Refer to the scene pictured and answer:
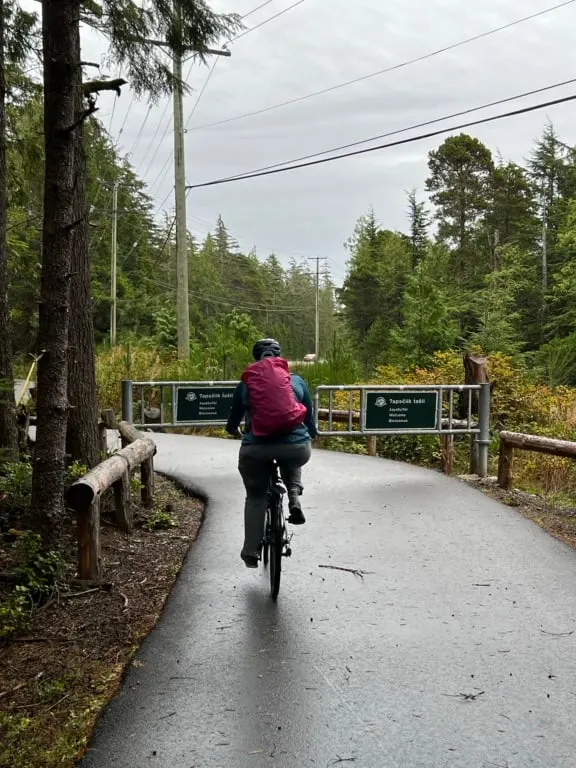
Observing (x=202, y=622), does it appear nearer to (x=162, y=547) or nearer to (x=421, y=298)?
(x=162, y=547)

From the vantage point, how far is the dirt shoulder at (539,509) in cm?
780

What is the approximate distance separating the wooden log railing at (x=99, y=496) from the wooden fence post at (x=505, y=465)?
4.87m

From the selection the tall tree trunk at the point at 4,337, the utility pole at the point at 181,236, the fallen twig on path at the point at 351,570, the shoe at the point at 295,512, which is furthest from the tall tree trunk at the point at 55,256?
the utility pole at the point at 181,236

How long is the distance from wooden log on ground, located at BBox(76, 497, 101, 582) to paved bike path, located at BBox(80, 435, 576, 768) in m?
0.67

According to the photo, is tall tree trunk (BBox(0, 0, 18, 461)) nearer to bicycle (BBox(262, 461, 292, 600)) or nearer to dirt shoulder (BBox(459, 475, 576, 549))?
bicycle (BBox(262, 461, 292, 600))

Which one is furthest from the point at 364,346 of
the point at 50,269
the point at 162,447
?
the point at 50,269

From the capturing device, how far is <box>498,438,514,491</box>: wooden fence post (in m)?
10.2

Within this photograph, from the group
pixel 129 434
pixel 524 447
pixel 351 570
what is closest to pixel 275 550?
pixel 351 570

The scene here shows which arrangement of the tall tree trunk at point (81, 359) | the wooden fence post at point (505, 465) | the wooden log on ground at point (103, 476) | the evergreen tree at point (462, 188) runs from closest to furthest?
the wooden log on ground at point (103, 476) → the tall tree trunk at point (81, 359) → the wooden fence post at point (505, 465) → the evergreen tree at point (462, 188)

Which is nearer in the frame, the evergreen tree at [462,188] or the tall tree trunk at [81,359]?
the tall tree trunk at [81,359]

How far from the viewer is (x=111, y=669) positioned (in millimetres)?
4109

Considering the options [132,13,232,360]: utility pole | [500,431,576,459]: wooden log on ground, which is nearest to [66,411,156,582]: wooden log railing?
[500,431,576,459]: wooden log on ground

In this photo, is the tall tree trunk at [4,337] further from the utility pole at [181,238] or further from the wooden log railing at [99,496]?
the utility pole at [181,238]

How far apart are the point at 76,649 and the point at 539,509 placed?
643 cm
